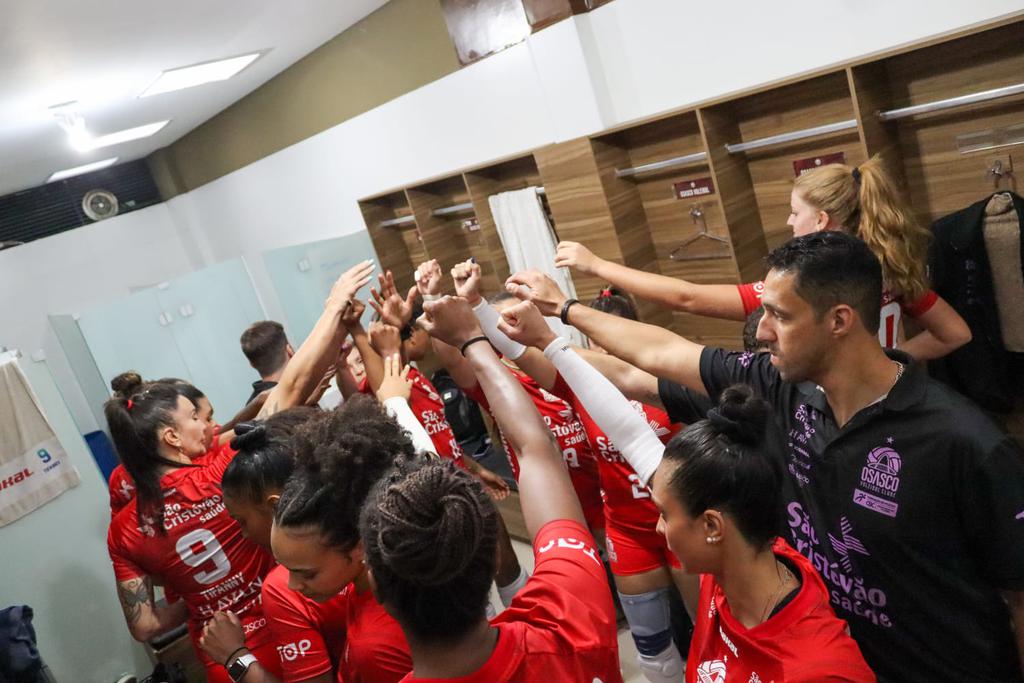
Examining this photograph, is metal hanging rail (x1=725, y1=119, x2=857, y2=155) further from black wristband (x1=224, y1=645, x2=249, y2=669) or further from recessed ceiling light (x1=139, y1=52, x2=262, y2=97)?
recessed ceiling light (x1=139, y1=52, x2=262, y2=97)

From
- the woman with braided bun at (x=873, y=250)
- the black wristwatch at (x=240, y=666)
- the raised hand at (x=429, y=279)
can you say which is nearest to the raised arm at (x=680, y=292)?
the woman with braided bun at (x=873, y=250)

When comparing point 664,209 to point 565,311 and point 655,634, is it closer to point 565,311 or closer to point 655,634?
point 565,311

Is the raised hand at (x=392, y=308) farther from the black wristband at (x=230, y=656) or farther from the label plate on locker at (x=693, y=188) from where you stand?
the label plate on locker at (x=693, y=188)

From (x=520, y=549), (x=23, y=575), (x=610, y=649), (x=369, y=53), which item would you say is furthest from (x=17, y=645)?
(x=369, y=53)

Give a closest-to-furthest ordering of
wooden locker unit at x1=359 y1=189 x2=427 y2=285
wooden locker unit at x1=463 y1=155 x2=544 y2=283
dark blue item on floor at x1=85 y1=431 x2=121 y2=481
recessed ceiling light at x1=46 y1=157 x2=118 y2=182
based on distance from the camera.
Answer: wooden locker unit at x1=463 y1=155 x2=544 y2=283 < wooden locker unit at x1=359 y1=189 x2=427 y2=285 < dark blue item on floor at x1=85 y1=431 x2=121 y2=481 < recessed ceiling light at x1=46 y1=157 x2=118 y2=182

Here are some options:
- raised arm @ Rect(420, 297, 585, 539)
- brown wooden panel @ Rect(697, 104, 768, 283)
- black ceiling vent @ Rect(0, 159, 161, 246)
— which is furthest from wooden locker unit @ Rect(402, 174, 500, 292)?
black ceiling vent @ Rect(0, 159, 161, 246)

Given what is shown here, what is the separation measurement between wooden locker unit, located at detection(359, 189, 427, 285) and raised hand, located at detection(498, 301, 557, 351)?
331 cm

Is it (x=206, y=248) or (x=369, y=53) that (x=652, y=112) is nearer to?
(x=369, y=53)

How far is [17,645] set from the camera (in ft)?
9.34

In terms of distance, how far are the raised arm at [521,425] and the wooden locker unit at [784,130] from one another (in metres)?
1.72

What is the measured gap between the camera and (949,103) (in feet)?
7.67

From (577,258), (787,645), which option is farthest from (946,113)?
(787,645)

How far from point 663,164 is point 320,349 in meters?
1.78

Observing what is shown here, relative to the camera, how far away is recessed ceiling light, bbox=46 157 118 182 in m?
6.76
